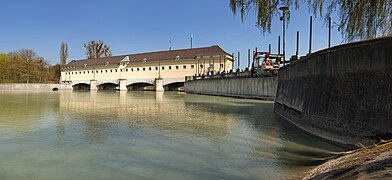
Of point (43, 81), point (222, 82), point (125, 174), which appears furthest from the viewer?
point (43, 81)

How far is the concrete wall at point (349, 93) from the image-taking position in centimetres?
573

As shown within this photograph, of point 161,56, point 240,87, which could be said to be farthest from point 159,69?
point 240,87

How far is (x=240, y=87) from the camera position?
30.2 meters

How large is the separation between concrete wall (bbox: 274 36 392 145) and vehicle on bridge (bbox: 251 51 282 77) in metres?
15.7

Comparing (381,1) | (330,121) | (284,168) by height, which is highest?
(381,1)

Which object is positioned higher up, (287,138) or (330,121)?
(330,121)

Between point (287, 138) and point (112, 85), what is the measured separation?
73980mm

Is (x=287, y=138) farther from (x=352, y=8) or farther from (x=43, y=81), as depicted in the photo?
(x=43, y=81)

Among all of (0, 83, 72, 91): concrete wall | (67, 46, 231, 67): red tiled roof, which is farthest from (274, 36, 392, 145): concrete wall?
(0, 83, 72, 91): concrete wall

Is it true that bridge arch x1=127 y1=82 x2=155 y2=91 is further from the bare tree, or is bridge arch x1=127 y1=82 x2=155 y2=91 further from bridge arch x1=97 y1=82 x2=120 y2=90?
the bare tree

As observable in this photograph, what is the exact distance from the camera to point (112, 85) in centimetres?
7662

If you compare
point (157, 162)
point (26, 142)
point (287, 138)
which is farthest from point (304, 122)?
point (26, 142)

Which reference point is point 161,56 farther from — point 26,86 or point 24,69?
point 24,69

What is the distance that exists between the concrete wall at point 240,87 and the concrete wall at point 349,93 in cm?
1468
